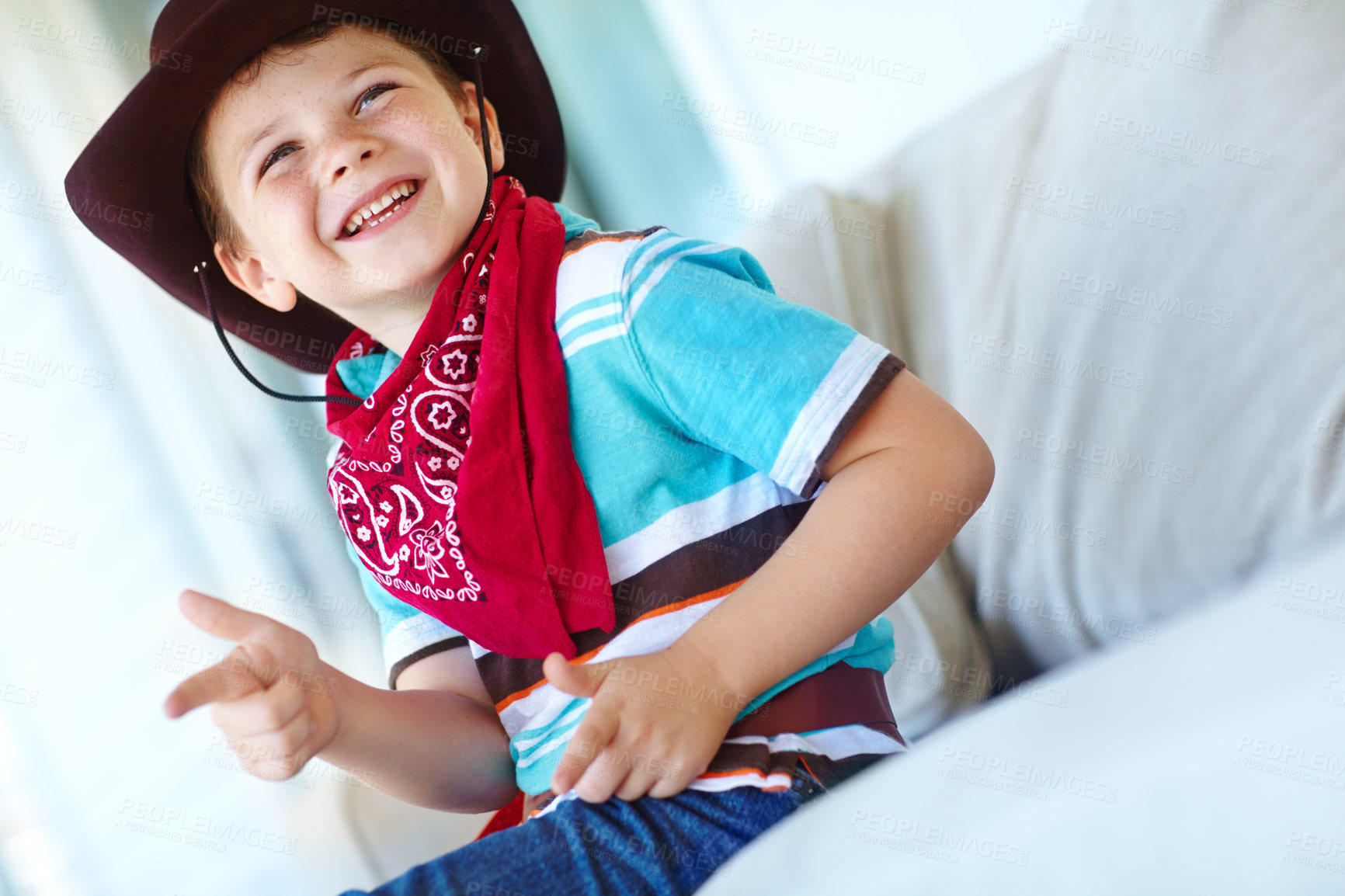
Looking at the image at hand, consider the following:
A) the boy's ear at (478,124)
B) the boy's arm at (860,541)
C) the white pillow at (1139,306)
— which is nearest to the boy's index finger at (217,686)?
the boy's arm at (860,541)

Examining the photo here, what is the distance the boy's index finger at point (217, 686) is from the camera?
49 cm

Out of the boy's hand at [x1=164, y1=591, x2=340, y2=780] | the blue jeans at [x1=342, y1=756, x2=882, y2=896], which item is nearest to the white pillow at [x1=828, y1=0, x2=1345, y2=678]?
the blue jeans at [x1=342, y1=756, x2=882, y2=896]

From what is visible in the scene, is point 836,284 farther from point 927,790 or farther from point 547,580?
point 927,790

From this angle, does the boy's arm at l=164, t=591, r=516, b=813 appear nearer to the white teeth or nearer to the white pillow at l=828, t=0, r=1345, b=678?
the white teeth

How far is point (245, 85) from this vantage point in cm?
74

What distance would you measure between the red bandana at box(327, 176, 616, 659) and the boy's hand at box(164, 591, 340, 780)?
13 centimetres

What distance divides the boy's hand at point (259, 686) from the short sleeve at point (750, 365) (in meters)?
0.29

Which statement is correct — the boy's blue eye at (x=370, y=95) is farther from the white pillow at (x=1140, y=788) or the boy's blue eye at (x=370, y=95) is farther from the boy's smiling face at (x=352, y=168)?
the white pillow at (x=1140, y=788)

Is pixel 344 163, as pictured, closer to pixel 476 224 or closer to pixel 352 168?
pixel 352 168

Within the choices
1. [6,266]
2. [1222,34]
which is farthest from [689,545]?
[6,266]

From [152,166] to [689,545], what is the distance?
1.92ft

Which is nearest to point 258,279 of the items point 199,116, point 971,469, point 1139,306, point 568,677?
point 199,116

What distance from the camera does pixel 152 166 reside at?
80cm

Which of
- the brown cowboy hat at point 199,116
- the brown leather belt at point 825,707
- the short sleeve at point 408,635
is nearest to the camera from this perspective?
the brown leather belt at point 825,707
